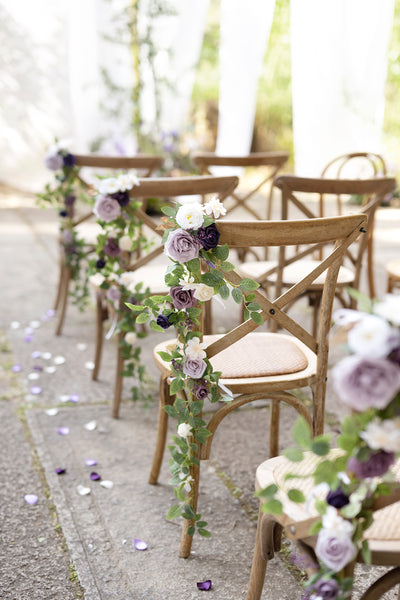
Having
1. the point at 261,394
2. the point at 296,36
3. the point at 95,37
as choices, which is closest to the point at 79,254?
the point at 261,394

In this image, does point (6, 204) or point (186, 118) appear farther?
point (6, 204)

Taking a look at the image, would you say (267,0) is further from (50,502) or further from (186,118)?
(50,502)

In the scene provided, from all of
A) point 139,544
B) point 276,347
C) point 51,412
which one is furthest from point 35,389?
point 276,347

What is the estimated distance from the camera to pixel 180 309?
1.54 meters

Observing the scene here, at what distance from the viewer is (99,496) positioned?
2.04 metres

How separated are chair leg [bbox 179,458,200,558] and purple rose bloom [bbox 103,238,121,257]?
3.04 feet

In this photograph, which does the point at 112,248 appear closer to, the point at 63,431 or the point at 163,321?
the point at 63,431

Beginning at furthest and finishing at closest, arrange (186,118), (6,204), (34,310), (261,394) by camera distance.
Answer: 1. (6,204)
2. (186,118)
3. (34,310)
4. (261,394)

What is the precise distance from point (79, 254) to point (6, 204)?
385 centimetres

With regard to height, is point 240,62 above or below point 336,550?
above

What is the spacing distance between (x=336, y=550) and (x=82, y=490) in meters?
1.19

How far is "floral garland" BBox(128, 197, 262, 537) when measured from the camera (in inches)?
56.7

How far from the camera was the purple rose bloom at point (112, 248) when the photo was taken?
2.39m

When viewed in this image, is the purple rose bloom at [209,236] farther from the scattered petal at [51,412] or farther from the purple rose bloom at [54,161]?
the purple rose bloom at [54,161]
